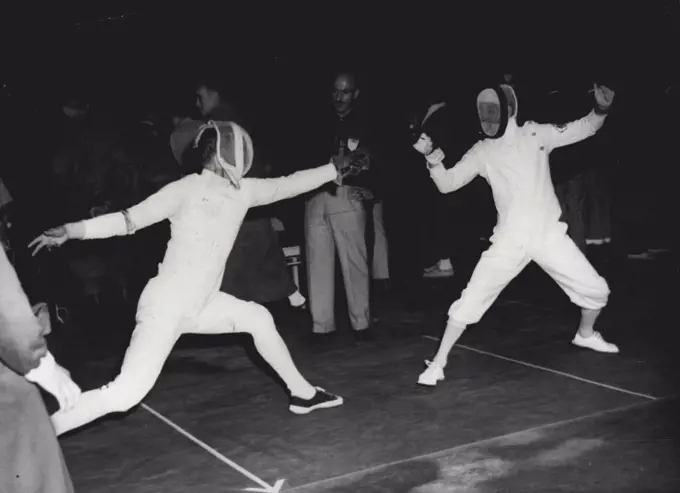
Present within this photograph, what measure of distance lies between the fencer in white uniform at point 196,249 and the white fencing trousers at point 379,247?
4246mm

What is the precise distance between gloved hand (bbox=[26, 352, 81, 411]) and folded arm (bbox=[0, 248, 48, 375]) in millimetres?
46

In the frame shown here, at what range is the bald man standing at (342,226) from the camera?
23.9ft

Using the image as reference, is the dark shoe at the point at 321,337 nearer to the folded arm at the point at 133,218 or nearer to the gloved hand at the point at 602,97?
the folded arm at the point at 133,218

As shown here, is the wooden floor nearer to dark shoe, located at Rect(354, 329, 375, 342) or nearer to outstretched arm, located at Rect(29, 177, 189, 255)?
dark shoe, located at Rect(354, 329, 375, 342)

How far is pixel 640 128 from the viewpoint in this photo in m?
11.5

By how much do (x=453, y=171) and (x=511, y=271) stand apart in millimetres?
804

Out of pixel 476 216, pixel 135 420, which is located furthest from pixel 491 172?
pixel 476 216

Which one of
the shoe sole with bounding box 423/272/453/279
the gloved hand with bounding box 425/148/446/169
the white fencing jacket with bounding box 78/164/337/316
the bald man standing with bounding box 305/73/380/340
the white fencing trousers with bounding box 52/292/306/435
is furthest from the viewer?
the shoe sole with bounding box 423/272/453/279

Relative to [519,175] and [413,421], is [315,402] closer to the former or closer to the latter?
[413,421]

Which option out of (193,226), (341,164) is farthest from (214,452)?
(341,164)

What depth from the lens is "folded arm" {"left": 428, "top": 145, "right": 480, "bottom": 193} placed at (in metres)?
6.07

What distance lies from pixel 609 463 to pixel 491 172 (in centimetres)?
243

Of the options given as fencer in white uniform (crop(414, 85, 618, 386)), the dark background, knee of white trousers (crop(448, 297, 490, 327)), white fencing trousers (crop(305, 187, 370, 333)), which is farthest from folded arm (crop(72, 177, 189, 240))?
the dark background

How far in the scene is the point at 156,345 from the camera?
15.9 ft
